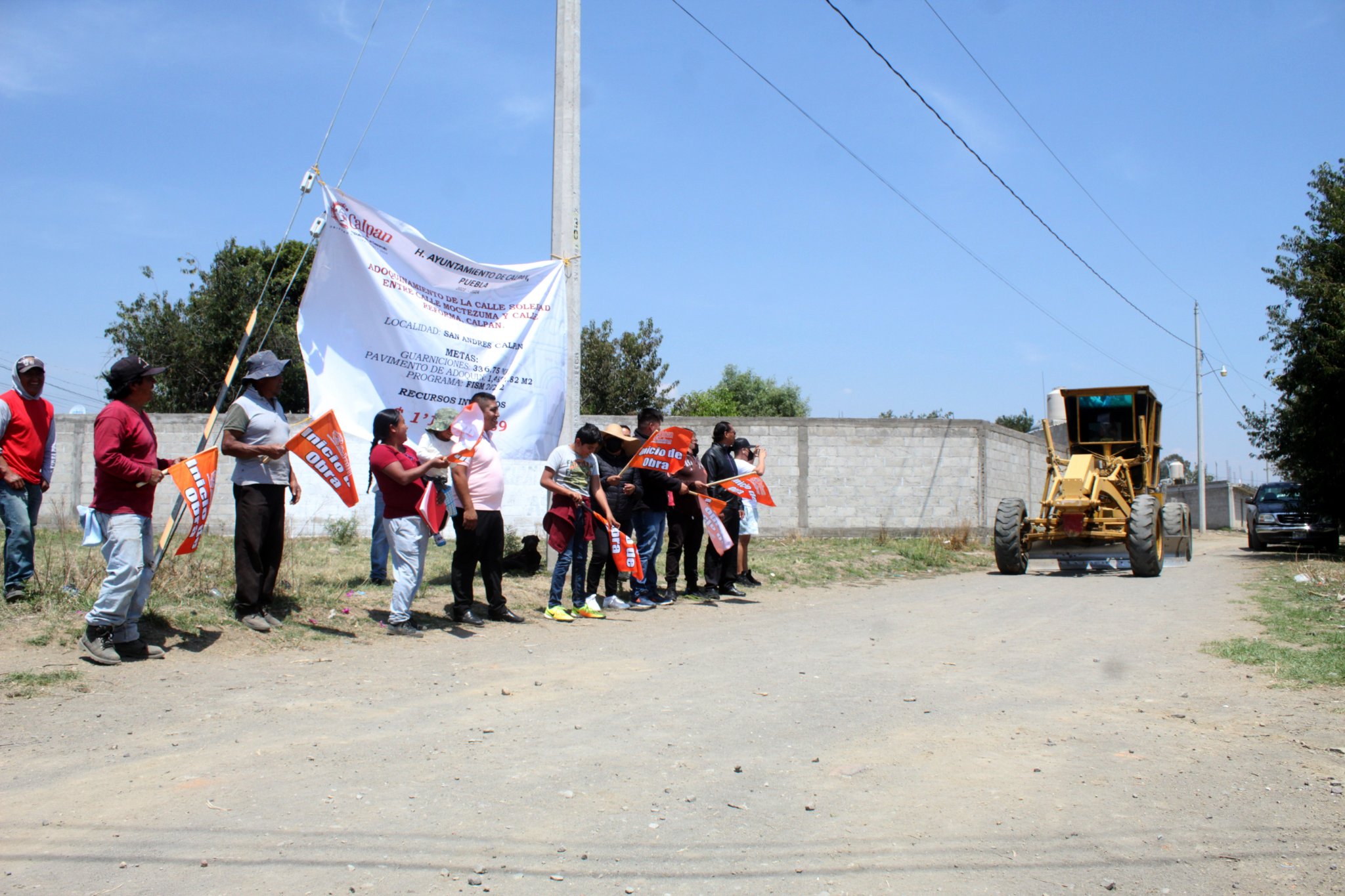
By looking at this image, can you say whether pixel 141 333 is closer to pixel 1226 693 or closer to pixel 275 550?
pixel 275 550

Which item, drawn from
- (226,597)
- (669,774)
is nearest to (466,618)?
(226,597)

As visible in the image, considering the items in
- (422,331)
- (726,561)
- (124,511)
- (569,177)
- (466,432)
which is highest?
(569,177)

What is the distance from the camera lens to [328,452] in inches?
302

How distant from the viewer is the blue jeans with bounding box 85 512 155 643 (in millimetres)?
5910

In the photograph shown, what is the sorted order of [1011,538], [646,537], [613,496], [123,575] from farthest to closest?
1. [1011,538]
2. [646,537]
3. [613,496]
4. [123,575]

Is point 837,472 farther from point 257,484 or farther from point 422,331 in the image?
point 257,484

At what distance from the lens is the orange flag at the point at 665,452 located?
31.3 ft

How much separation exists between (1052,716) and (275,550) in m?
5.51

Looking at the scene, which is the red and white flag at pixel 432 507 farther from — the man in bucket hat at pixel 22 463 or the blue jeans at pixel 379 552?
the man in bucket hat at pixel 22 463

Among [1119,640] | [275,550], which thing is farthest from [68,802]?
[1119,640]

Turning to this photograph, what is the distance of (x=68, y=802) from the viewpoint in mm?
3811

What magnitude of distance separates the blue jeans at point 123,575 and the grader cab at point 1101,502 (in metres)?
11.6

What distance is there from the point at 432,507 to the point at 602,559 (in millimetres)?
2061

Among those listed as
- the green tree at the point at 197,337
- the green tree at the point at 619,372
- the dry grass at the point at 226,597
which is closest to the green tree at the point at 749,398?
the green tree at the point at 619,372
